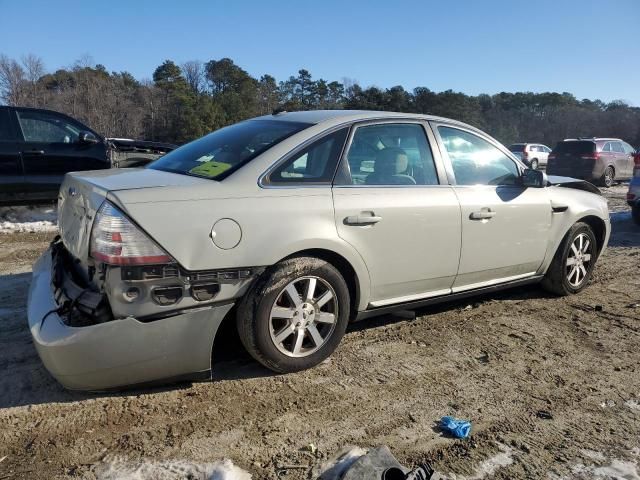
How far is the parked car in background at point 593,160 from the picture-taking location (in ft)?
56.1

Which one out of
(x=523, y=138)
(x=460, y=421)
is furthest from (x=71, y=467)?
(x=523, y=138)

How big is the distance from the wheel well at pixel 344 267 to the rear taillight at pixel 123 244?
831mm

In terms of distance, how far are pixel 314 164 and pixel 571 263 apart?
2.92 meters

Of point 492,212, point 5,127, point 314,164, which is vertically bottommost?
point 492,212

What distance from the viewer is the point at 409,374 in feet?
10.6

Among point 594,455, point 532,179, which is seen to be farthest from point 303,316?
point 532,179

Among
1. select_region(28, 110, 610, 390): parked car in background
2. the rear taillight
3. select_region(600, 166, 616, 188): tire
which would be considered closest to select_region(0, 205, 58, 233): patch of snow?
→ select_region(28, 110, 610, 390): parked car in background

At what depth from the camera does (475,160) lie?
4.09 meters

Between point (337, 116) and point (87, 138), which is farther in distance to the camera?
point (87, 138)

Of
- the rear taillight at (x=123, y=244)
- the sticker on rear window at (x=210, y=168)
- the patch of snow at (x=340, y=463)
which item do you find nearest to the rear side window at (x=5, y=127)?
the sticker on rear window at (x=210, y=168)

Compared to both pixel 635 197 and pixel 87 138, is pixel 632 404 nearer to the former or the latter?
pixel 635 197

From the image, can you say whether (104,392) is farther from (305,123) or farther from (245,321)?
(305,123)

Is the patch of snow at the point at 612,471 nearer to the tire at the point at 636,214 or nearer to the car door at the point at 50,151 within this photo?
the car door at the point at 50,151

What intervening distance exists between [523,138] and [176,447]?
62.6 m
